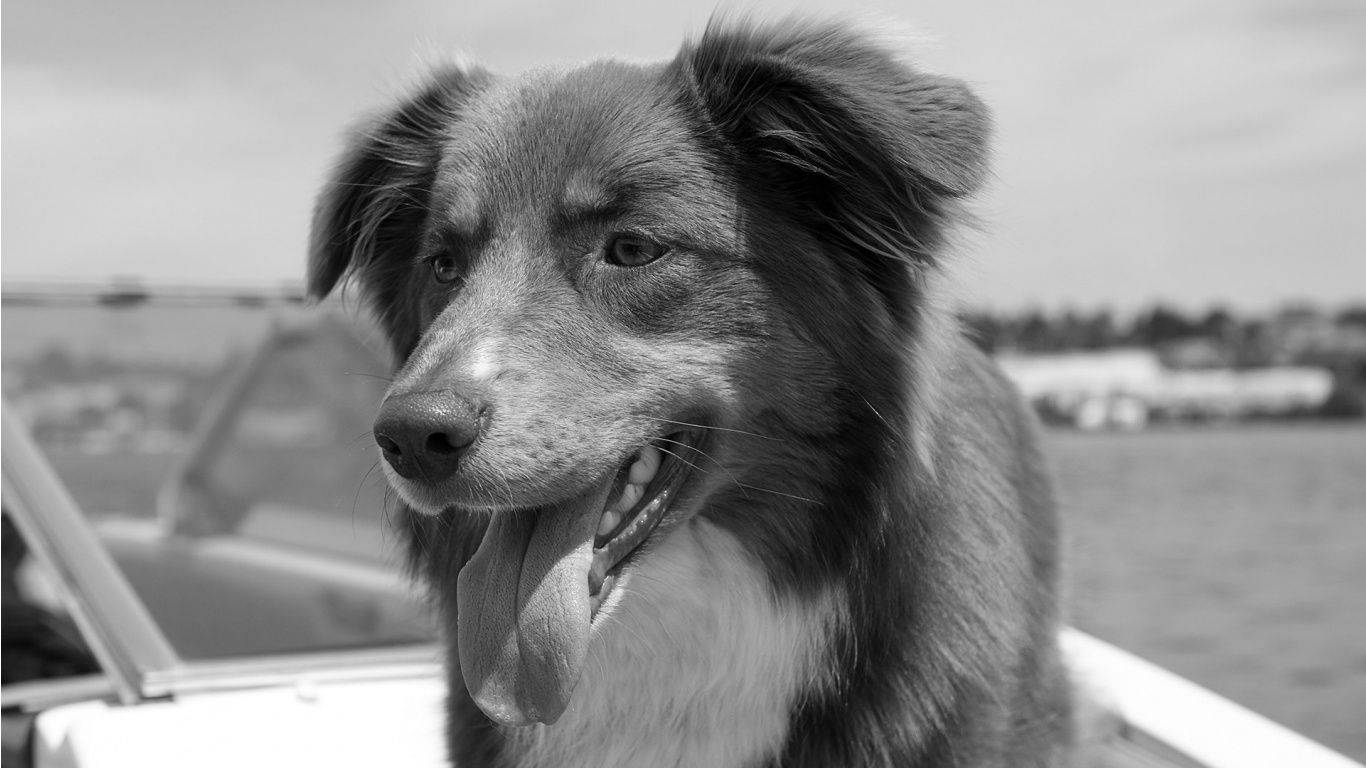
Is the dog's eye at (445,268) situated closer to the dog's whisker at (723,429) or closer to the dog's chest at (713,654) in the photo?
the dog's whisker at (723,429)

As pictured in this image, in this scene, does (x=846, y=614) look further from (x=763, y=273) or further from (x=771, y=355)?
(x=763, y=273)

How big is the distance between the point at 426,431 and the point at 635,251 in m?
0.55

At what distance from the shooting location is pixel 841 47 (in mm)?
2389

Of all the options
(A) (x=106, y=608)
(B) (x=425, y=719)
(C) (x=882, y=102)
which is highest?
(C) (x=882, y=102)

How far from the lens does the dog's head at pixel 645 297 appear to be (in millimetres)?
2105

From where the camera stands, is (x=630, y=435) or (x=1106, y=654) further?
(x=1106, y=654)

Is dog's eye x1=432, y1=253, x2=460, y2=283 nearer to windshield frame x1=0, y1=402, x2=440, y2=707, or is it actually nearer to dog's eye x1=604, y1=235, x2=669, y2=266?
dog's eye x1=604, y1=235, x2=669, y2=266

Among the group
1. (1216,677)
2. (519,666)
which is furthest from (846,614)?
(1216,677)

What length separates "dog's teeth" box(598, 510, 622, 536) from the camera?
223cm

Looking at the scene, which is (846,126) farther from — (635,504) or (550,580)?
(550,580)

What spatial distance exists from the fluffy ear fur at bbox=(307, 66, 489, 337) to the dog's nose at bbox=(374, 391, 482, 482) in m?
0.89

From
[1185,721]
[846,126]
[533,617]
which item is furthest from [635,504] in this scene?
[1185,721]

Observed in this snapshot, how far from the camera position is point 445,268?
252cm

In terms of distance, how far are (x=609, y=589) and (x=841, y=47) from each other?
114cm
